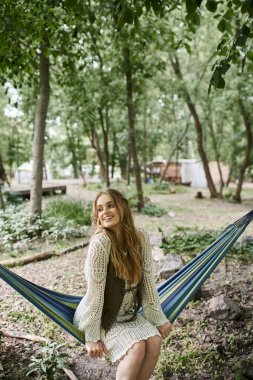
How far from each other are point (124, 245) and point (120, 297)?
0.23 metres

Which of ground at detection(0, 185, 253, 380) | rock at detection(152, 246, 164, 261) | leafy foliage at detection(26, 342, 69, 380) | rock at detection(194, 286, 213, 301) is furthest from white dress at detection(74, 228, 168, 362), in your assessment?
rock at detection(152, 246, 164, 261)

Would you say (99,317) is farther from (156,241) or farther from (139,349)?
(156,241)

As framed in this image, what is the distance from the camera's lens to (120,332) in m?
1.59

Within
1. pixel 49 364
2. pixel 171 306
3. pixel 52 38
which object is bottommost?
pixel 49 364

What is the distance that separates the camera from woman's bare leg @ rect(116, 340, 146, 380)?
1478 millimetres

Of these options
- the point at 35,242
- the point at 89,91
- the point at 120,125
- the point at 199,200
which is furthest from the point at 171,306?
the point at 120,125

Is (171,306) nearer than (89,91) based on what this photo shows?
Yes

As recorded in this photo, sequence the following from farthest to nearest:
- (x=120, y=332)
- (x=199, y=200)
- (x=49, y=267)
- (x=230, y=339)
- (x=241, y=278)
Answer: (x=199, y=200)
(x=49, y=267)
(x=241, y=278)
(x=230, y=339)
(x=120, y=332)

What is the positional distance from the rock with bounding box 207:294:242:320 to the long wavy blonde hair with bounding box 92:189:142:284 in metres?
1.02

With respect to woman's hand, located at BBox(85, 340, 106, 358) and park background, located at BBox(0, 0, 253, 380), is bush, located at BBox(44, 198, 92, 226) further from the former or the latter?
woman's hand, located at BBox(85, 340, 106, 358)

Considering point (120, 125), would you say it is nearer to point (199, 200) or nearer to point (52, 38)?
point (199, 200)

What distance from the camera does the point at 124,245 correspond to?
1.72 m

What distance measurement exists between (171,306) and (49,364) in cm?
67

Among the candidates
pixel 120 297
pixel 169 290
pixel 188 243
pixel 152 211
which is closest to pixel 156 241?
pixel 188 243
